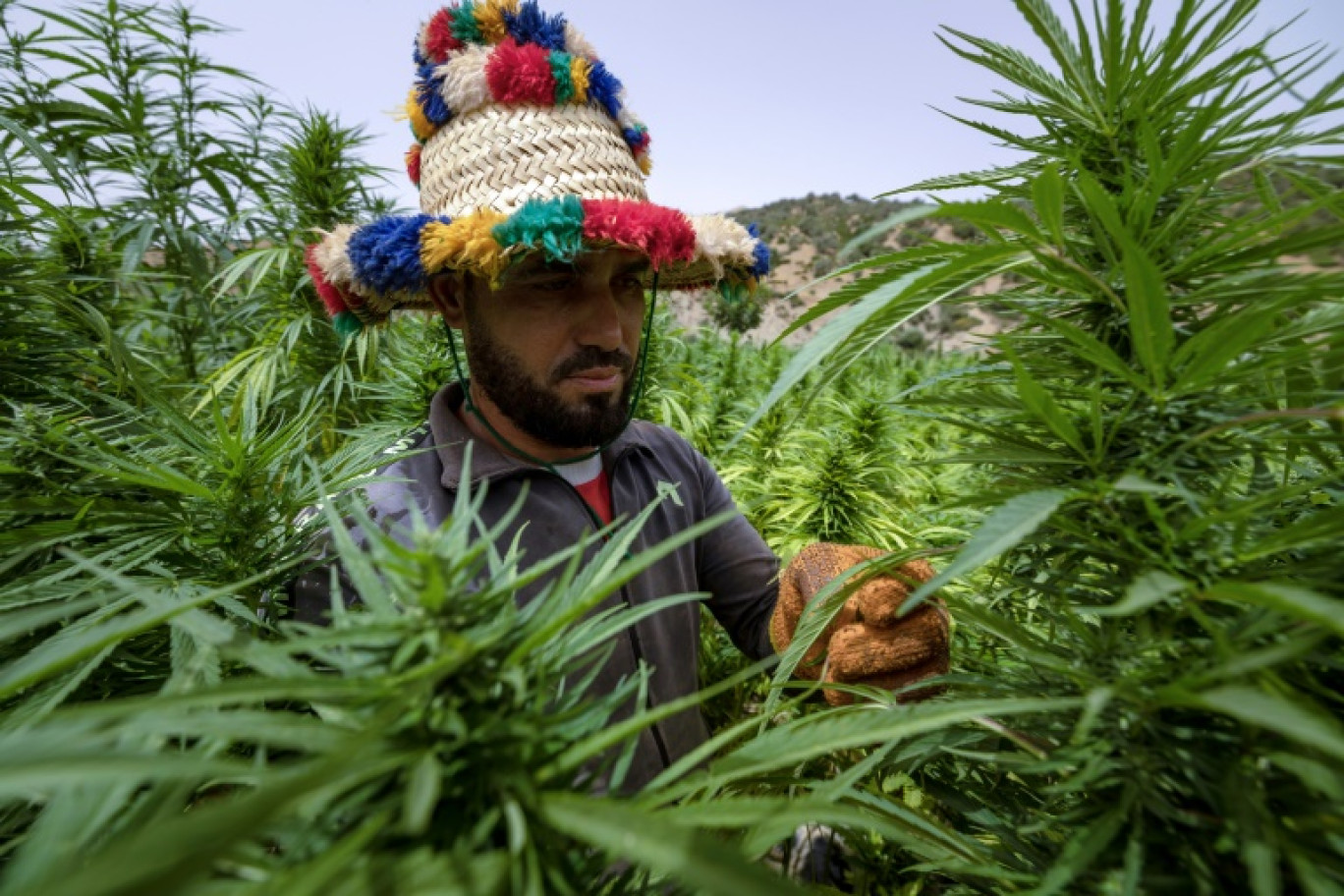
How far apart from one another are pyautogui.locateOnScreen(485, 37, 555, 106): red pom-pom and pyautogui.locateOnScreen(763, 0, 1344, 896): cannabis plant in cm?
80

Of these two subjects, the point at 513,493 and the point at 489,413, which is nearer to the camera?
the point at 513,493

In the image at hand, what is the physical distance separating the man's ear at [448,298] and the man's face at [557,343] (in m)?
0.09

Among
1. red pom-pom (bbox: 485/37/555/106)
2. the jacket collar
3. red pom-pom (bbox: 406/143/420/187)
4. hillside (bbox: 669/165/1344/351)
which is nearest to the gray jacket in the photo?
the jacket collar

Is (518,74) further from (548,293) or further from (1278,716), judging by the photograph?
(1278,716)

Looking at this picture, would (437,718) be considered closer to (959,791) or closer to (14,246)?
(959,791)

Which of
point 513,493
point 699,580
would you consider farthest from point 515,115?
point 699,580

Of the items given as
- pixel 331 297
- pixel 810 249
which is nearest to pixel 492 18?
pixel 331 297

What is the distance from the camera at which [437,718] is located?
0.21 metres

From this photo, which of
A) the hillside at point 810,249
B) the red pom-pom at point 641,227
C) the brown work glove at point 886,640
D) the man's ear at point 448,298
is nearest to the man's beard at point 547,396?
the man's ear at point 448,298

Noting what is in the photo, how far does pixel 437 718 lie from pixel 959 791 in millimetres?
362

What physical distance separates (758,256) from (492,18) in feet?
2.12

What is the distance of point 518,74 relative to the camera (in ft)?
3.26

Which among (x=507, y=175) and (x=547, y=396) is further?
(x=547, y=396)

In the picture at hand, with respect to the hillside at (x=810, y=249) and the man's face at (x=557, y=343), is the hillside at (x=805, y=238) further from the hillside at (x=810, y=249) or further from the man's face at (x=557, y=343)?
the man's face at (x=557, y=343)
